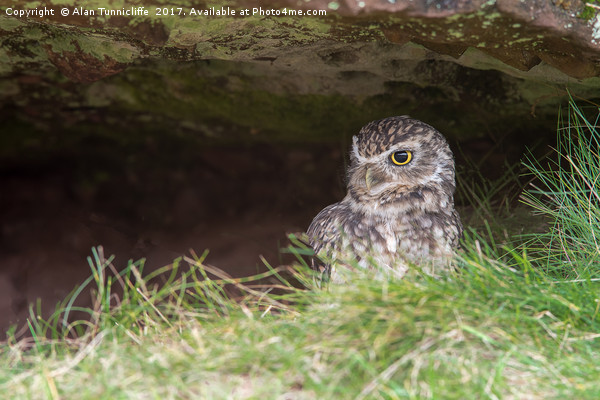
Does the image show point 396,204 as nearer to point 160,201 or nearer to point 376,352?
point 376,352

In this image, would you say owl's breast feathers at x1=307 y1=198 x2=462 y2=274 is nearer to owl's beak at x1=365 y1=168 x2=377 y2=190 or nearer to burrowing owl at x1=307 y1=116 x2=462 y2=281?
burrowing owl at x1=307 y1=116 x2=462 y2=281

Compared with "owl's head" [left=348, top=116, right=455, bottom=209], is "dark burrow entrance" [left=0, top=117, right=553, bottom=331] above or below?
below

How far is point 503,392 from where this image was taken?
5.99 ft

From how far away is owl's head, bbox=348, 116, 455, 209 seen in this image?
9.96 ft

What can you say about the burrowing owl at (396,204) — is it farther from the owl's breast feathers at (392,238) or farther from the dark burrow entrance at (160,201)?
the dark burrow entrance at (160,201)

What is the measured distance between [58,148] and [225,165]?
1.27 metres

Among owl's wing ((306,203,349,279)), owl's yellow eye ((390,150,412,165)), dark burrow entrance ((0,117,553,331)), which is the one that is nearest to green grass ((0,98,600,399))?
owl's wing ((306,203,349,279))

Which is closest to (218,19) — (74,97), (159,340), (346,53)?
(346,53)

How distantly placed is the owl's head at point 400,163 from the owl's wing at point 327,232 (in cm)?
14

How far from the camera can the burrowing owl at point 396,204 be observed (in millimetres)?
2941

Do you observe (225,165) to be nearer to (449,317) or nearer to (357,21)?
(357,21)

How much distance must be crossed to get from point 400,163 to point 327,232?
1.59ft

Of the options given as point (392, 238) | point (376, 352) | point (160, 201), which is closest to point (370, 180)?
point (392, 238)

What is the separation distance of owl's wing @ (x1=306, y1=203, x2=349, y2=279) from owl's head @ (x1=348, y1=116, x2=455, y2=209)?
136 mm
